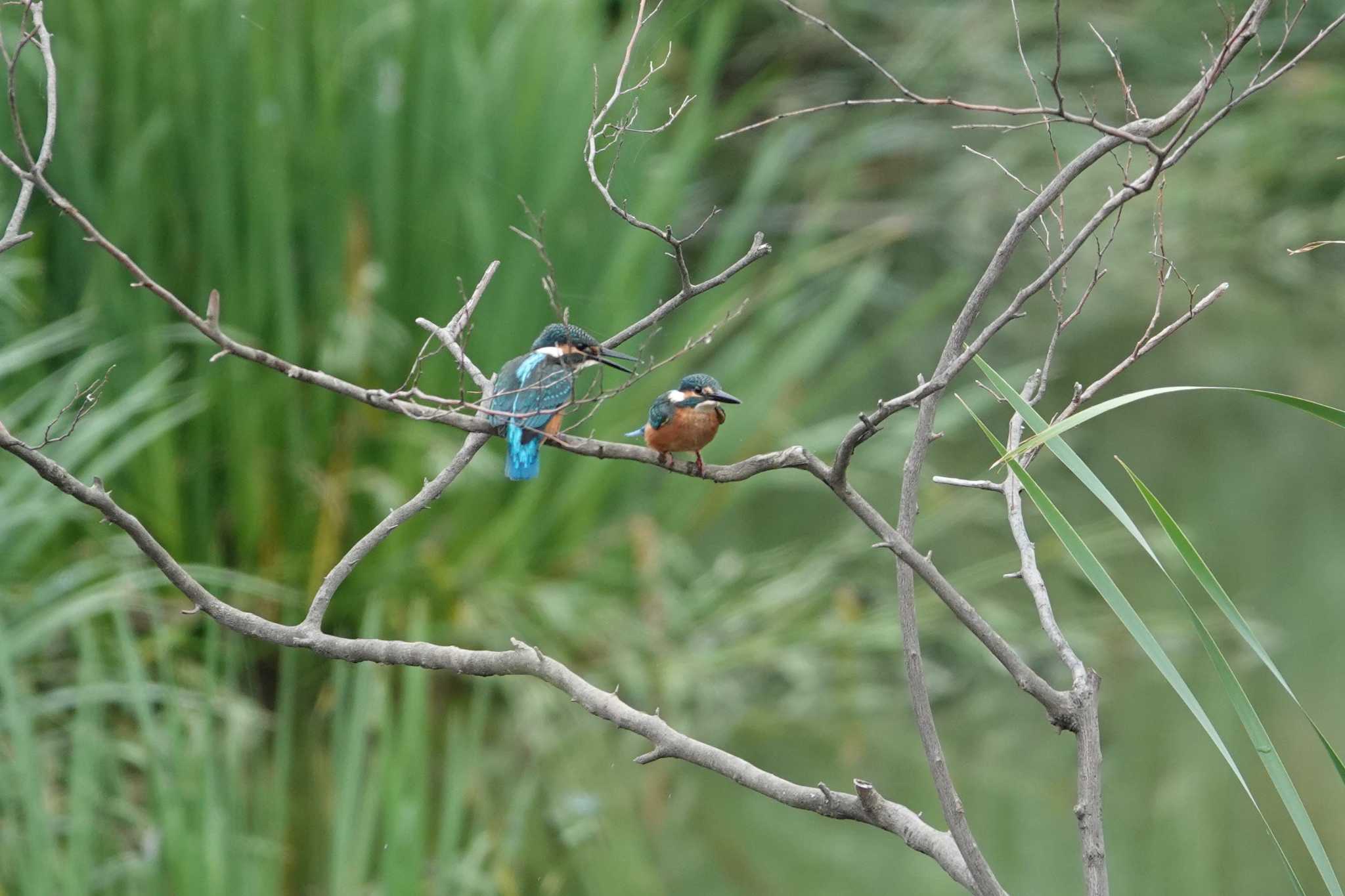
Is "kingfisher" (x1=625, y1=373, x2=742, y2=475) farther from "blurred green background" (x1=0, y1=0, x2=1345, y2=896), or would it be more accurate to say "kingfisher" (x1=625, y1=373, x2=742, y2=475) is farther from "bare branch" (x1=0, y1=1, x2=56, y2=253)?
"blurred green background" (x1=0, y1=0, x2=1345, y2=896)

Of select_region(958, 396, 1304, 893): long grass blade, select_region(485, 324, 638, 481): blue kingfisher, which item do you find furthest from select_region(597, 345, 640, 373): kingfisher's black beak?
select_region(958, 396, 1304, 893): long grass blade

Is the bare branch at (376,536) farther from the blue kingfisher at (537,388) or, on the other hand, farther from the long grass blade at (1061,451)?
the long grass blade at (1061,451)

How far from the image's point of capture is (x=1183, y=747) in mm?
2750

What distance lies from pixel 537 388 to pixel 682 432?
203 millimetres

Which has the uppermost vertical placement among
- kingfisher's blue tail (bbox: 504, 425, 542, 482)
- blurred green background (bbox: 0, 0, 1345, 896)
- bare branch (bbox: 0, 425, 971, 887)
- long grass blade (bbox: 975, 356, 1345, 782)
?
blurred green background (bbox: 0, 0, 1345, 896)

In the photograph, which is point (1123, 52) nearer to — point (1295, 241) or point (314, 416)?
point (1295, 241)

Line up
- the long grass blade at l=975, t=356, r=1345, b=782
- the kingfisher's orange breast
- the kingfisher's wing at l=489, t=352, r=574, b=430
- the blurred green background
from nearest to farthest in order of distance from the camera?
the long grass blade at l=975, t=356, r=1345, b=782, the kingfisher's wing at l=489, t=352, r=574, b=430, the kingfisher's orange breast, the blurred green background

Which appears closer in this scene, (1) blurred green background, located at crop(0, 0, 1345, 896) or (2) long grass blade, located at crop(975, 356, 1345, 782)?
(2) long grass blade, located at crop(975, 356, 1345, 782)

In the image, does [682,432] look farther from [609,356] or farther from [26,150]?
[26,150]

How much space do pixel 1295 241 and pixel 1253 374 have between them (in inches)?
17.6

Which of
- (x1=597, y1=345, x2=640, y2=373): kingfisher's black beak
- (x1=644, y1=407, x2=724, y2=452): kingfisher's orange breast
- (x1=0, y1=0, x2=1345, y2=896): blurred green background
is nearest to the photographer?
(x1=597, y1=345, x2=640, y2=373): kingfisher's black beak

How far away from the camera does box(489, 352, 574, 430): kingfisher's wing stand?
2.91ft

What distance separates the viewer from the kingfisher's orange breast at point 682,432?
1.02 metres

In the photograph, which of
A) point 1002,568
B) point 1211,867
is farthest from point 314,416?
point 1211,867
